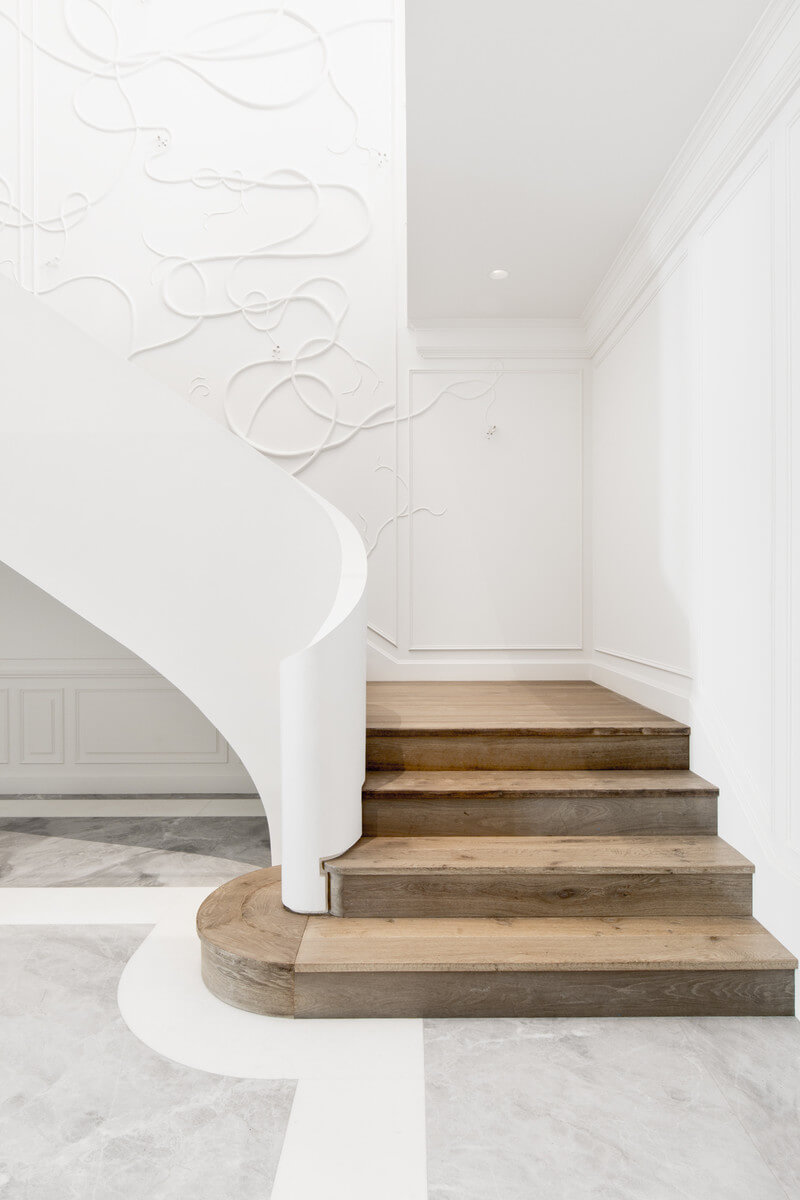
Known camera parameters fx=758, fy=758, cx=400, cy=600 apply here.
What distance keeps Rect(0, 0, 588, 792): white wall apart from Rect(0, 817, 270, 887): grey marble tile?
1.82 feet

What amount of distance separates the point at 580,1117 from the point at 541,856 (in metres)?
0.80

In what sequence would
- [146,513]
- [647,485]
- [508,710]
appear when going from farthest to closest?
[647,485]
[508,710]
[146,513]

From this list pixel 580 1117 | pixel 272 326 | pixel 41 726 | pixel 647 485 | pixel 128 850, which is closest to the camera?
pixel 580 1117

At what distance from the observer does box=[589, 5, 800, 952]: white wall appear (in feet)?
6.89

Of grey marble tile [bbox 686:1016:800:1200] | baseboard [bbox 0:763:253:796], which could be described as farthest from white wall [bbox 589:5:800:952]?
baseboard [bbox 0:763:253:796]

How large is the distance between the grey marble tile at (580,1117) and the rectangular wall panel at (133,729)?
9.51 ft

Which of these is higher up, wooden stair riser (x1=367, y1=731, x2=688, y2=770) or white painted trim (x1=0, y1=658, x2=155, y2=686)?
white painted trim (x1=0, y1=658, x2=155, y2=686)

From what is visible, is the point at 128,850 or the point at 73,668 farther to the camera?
the point at 73,668

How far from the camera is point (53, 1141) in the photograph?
159cm

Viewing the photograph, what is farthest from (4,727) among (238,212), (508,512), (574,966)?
(574,966)

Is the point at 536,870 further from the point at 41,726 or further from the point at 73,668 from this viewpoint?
the point at 41,726

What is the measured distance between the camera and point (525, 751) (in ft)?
9.36

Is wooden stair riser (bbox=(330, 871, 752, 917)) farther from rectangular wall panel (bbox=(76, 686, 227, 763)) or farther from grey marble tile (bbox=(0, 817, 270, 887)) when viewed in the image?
rectangular wall panel (bbox=(76, 686, 227, 763))

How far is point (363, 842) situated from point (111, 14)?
16.6 feet
